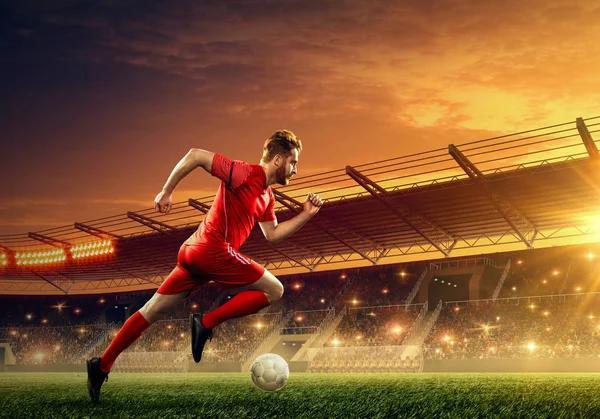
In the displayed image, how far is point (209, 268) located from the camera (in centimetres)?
502

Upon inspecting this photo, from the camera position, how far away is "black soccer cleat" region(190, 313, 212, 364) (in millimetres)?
5277

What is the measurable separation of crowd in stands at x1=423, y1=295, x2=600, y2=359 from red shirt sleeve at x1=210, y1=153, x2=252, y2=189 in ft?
79.2

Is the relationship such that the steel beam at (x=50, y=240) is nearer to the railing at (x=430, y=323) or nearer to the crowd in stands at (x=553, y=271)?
the railing at (x=430, y=323)

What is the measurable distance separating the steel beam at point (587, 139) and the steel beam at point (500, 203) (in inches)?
154

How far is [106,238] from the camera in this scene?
118 feet

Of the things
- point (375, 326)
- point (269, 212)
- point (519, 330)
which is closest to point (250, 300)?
point (269, 212)

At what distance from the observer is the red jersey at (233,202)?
4887 millimetres

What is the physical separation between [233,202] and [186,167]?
1.54 ft

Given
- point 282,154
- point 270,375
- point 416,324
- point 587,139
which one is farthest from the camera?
point 416,324

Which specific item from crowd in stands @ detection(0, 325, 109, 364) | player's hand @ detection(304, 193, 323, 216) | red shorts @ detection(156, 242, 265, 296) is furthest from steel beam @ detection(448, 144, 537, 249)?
crowd in stands @ detection(0, 325, 109, 364)

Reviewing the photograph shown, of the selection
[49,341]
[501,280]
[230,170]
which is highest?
[501,280]

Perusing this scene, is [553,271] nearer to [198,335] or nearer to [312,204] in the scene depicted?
[312,204]

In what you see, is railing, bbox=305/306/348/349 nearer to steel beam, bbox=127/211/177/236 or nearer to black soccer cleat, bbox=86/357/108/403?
steel beam, bbox=127/211/177/236

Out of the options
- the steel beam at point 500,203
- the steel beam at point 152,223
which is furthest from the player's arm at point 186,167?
the steel beam at point 152,223
